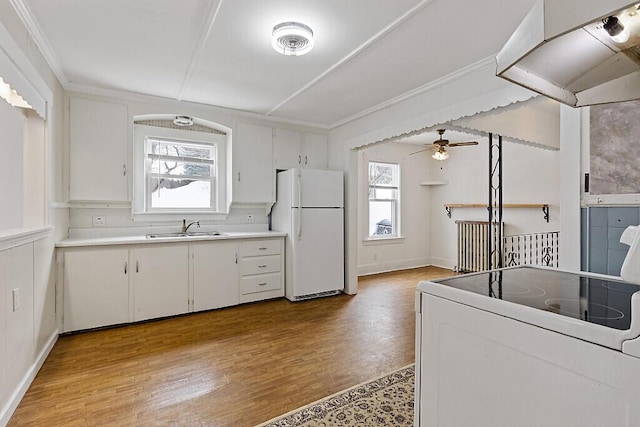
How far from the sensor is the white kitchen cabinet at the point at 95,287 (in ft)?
9.95

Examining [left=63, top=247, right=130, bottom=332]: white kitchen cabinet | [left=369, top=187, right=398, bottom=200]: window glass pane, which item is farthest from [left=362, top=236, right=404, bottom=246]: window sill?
[left=63, top=247, right=130, bottom=332]: white kitchen cabinet

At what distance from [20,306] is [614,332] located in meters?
2.95

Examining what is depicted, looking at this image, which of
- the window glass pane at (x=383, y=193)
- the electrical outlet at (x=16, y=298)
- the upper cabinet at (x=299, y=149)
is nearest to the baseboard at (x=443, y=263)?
the window glass pane at (x=383, y=193)

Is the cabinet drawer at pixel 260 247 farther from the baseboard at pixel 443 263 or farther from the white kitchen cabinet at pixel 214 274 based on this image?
the baseboard at pixel 443 263

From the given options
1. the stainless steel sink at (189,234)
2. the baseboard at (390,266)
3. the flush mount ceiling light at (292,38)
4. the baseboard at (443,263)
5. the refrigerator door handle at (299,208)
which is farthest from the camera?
the baseboard at (443,263)

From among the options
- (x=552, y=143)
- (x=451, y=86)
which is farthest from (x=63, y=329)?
(x=552, y=143)

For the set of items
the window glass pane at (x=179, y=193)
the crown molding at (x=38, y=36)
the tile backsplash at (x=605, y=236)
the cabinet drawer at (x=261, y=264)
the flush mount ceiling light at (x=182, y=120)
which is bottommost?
the cabinet drawer at (x=261, y=264)

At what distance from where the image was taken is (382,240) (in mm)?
6078

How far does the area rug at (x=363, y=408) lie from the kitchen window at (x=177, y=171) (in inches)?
116

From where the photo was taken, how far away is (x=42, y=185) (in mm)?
2580

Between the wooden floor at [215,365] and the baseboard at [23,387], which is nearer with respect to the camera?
the baseboard at [23,387]

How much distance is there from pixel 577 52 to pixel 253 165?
148 inches

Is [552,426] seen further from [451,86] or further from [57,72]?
[57,72]

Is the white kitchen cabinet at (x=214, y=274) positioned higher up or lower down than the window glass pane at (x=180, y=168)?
lower down
